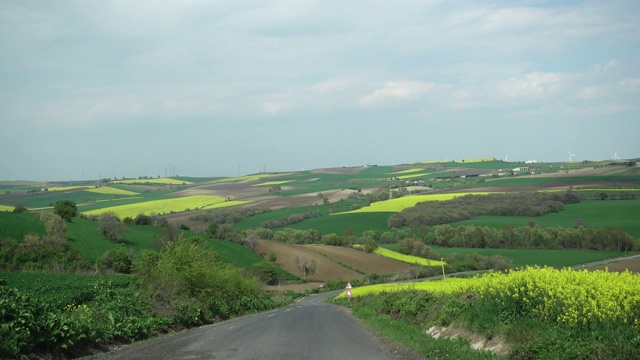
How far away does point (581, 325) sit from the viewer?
40.7 ft

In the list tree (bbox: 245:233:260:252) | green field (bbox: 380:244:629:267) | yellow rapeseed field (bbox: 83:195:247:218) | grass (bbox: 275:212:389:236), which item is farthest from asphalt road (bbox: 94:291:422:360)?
yellow rapeseed field (bbox: 83:195:247:218)

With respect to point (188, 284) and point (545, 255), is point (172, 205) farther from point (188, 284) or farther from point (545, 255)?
point (188, 284)

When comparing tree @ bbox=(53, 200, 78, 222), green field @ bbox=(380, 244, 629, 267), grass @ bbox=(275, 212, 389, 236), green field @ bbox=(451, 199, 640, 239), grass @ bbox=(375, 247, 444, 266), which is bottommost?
grass @ bbox=(375, 247, 444, 266)

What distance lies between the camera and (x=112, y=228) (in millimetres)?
76250

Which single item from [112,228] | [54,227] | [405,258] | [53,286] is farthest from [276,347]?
[405,258]

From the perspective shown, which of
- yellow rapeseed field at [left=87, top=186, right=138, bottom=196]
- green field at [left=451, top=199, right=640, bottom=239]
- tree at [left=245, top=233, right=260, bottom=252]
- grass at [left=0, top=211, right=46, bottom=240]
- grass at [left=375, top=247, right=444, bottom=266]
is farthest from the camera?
yellow rapeseed field at [left=87, top=186, right=138, bottom=196]

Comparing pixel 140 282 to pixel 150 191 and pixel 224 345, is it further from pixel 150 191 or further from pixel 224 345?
pixel 150 191

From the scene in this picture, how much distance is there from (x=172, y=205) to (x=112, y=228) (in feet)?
221

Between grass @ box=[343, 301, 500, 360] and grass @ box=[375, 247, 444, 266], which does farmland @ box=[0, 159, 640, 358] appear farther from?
grass @ box=[343, 301, 500, 360]

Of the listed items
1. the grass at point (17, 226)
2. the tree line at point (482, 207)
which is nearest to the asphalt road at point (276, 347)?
the grass at point (17, 226)

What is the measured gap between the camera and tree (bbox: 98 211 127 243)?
7581 centimetres

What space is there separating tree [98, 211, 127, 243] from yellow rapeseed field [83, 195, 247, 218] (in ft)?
133

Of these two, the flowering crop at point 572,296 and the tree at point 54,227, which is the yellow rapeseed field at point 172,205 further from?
the flowering crop at point 572,296

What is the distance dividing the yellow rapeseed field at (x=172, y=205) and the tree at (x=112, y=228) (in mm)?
40387
